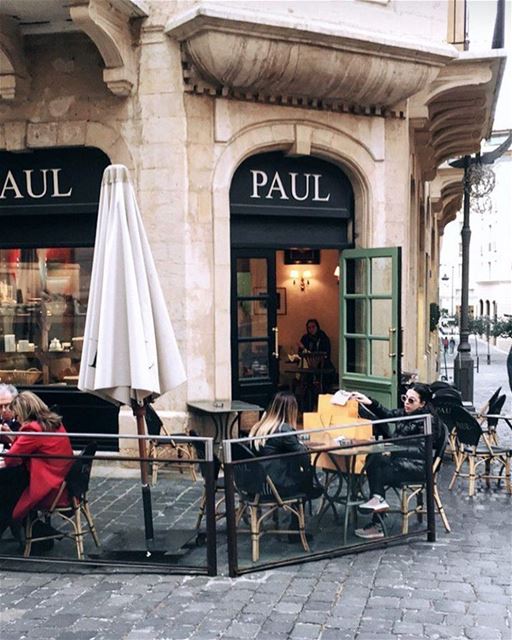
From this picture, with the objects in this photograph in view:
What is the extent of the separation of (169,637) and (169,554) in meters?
1.28

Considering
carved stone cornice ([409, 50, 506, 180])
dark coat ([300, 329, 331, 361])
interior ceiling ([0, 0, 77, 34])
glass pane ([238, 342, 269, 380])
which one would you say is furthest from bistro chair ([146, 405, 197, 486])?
carved stone cornice ([409, 50, 506, 180])

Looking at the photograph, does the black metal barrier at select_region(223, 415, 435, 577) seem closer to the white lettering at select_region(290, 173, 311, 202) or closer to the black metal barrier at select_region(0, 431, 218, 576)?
the black metal barrier at select_region(0, 431, 218, 576)

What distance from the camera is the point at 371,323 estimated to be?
10.3 m

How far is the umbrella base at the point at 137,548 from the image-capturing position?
600 centimetres

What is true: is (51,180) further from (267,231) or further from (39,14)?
(267,231)

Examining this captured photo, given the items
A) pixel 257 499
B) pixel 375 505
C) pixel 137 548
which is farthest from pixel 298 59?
pixel 137 548

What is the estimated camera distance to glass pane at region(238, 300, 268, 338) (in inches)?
412

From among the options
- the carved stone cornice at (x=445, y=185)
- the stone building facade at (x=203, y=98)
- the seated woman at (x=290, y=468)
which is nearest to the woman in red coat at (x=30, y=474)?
the seated woman at (x=290, y=468)

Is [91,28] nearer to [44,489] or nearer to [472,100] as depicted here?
[44,489]

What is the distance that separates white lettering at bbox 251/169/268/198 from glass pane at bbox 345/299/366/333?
1.98 metres

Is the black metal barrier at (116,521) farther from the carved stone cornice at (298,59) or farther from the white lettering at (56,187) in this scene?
the carved stone cornice at (298,59)

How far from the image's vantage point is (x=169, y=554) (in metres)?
6.04

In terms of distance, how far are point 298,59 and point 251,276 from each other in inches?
113

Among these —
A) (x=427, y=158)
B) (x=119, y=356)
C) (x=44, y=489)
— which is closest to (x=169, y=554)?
(x=44, y=489)
